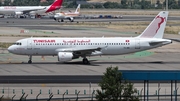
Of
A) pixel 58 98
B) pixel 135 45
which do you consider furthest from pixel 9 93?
pixel 135 45

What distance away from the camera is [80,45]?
7975cm

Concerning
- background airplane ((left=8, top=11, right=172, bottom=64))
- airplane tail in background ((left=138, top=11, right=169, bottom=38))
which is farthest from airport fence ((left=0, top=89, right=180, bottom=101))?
airplane tail in background ((left=138, top=11, right=169, bottom=38))

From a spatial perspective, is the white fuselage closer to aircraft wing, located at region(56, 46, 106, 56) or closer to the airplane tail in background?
aircraft wing, located at region(56, 46, 106, 56)

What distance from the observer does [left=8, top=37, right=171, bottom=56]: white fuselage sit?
79125 mm

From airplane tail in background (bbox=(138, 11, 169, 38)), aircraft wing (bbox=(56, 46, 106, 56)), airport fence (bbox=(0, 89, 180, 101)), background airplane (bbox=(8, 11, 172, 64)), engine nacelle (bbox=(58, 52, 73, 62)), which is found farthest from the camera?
airplane tail in background (bbox=(138, 11, 169, 38))

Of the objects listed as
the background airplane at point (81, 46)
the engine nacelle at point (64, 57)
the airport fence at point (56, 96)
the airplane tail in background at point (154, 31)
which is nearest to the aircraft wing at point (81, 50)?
the background airplane at point (81, 46)

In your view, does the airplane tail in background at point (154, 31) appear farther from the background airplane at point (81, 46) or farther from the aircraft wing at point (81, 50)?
the aircraft wing at point (81, 50)

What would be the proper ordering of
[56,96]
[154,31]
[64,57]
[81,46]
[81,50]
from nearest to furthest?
[56,96] < [64,57] < [81,50] < [81,46] < [154,31]

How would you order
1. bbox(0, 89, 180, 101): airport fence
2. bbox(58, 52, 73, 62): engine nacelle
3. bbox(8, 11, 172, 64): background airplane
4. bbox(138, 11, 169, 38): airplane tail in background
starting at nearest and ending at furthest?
bbox(0, 89, 180, 101): airport fence < bbox(58, 52, 73, 62): engine nacelle < bbox(8, 11, 172, 64): background airplane < bbox(138, 11, 169, 38): airplane tail in background

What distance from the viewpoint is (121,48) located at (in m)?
80.0

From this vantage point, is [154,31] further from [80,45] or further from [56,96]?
[56,96]

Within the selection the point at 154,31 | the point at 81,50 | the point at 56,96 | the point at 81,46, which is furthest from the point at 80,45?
the point at 56,96

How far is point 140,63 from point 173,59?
685 cm

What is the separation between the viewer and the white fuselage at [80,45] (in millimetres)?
79125
